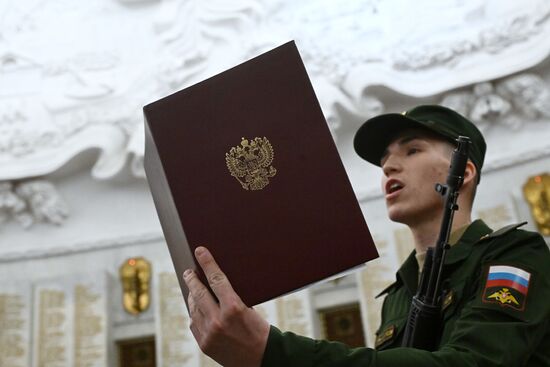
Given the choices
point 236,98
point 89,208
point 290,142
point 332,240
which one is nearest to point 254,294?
point 332,240

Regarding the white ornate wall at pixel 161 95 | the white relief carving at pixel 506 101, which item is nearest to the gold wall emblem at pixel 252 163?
the white ornate wall at pixel 161 95

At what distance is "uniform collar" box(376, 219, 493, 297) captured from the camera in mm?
1984

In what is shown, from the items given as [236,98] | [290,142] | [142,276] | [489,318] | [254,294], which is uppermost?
[142,276]

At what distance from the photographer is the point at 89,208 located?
27.8 ft

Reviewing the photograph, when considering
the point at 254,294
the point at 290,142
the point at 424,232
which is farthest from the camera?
the point at 424,232

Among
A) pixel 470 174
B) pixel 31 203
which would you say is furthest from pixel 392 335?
pixel 31 203

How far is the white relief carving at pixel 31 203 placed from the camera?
8266 mm

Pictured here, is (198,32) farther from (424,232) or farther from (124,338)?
(424,232)

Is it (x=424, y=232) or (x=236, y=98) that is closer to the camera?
(x=236, y=98)

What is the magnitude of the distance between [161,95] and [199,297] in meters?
7.09

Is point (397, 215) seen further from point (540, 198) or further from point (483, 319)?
point (540, 198)

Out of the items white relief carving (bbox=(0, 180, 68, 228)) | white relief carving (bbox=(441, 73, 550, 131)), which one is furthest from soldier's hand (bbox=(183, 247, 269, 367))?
white relief carving (bbox=(0, 180, 68, 228))

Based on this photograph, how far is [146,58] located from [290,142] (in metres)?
7.63

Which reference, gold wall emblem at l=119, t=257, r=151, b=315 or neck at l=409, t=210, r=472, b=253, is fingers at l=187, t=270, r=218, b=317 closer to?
neck at l=409, t=210, r=472, b=253
